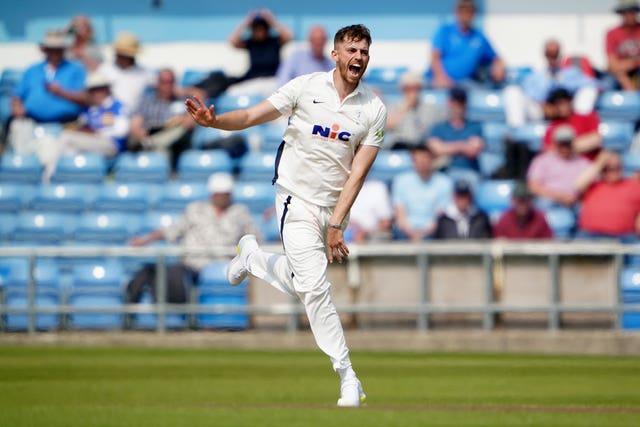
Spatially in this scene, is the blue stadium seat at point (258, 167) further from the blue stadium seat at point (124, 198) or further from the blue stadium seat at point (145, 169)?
the blue stadium seat at point (124, 198)

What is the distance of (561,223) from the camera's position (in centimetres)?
1683

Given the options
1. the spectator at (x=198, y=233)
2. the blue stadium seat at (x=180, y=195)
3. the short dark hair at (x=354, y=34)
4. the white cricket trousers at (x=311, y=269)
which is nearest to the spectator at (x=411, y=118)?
the blue stadium seat at (x=180, y=195)

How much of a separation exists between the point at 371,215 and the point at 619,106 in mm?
4022

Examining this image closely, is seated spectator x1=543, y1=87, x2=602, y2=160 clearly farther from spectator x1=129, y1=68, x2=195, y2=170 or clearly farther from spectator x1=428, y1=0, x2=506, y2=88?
spectator x1=129, y1=68, x2=195, y2=170

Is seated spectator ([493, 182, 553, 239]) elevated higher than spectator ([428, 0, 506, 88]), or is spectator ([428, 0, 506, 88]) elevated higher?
spectator ([428, 0, 506, 88])

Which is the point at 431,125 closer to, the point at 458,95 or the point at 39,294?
the point at 458,95

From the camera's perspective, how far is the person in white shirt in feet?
29.3

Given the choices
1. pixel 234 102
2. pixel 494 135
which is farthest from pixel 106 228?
pixel 494 135

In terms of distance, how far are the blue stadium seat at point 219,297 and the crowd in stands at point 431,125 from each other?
53.4 inches

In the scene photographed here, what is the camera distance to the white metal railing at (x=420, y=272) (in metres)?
15.1

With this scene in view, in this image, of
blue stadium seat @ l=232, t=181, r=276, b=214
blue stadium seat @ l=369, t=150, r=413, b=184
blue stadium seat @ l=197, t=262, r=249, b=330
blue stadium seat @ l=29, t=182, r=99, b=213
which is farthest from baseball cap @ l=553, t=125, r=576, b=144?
blue stadium seat @ l=29, t=182, r=99, b=213

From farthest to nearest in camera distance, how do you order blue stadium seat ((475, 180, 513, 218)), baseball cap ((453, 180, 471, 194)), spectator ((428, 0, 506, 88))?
spectator ((428, 0, 506, 88))
blue stadium seat ((475, 180, 513, 218))
baseball cap ((453, 180, 471, 194))

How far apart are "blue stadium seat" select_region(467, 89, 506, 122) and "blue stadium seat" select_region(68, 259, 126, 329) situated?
551 cm

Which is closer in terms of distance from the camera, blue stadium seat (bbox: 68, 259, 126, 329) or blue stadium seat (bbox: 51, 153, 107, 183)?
blue stadium seat (bbox: 68, 259, 126, 329)
